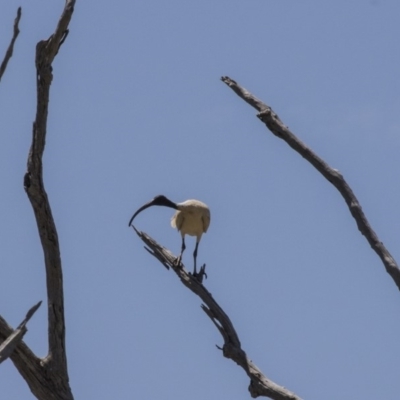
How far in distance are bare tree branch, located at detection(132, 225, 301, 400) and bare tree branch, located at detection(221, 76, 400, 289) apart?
6.26ft

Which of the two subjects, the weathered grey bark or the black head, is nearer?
the weathered grey bark

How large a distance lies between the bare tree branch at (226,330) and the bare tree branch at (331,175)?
191 cm

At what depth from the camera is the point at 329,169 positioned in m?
9.14

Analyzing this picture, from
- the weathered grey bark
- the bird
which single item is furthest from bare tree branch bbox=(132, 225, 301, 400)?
the bird

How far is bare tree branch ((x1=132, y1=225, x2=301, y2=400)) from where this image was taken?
10.8 meters

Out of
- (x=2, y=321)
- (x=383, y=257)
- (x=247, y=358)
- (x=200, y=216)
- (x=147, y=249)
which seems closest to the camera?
(x=383, y=257)

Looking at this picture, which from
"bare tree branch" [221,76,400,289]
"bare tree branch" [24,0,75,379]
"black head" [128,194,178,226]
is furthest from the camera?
"black head" [128,194,178,226]

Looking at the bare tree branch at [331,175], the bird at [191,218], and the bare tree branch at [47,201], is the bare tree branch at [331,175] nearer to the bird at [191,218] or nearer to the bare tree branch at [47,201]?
the bare tree branch at [47,201]

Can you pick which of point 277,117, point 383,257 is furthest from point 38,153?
point 383,257

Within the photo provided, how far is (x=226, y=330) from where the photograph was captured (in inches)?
461

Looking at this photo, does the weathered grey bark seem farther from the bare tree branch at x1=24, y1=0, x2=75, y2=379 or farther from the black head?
the black head

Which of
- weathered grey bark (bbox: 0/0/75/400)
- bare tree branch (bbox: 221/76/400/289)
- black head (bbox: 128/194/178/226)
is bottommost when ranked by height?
weathered grey bark (bbox: 0/0/75/400)

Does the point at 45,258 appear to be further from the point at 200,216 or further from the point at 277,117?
the point at 200,216

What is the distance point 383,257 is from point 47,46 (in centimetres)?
303
